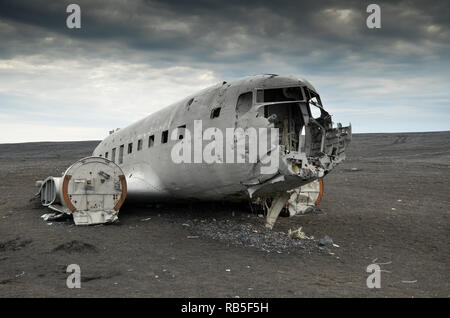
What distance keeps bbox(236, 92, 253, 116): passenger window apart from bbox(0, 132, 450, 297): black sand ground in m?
3.50

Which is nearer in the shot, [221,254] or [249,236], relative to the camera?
[221,254]

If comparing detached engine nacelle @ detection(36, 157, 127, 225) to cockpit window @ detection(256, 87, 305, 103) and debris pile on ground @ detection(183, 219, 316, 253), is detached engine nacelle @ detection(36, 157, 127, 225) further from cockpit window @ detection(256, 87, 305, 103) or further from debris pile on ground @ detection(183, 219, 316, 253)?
cockpit window @ detection(256, 87, 305, 103)

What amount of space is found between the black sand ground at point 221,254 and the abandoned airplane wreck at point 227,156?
36.4 inches

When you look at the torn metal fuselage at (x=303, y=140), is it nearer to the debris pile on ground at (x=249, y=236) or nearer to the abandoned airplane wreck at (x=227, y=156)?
the abandoned airplane wreck at (x=227, y=156)

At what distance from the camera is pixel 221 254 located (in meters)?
8.82

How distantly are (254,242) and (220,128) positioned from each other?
317cm

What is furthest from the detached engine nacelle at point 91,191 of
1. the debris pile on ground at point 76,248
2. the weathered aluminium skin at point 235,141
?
the debris pile on ground at point 76,248

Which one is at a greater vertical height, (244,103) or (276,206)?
(244,103)

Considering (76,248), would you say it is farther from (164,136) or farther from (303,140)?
(303,140)

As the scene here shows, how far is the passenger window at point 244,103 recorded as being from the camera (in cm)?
959

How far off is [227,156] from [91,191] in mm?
4900

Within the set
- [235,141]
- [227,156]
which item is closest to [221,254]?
[227,156]

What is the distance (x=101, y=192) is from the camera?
1152cm

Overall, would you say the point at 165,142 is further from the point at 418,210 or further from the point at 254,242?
the point at 418,210
